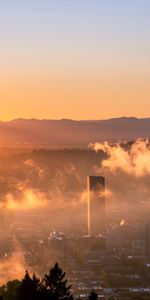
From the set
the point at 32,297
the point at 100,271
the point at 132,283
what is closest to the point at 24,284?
the point at 32,297

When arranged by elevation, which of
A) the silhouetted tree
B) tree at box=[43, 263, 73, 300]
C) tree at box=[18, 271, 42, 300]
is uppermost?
the silhouetted tree

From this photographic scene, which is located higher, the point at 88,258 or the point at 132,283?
the point at 88,258

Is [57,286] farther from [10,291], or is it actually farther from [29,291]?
[10,291]

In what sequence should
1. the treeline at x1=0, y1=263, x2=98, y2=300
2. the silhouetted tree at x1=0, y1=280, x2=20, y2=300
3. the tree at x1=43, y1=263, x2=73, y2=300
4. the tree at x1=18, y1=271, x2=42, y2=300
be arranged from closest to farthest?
the tree at x1=18, y1=271, x2=42, y2=300, the treeline at x1=0, y1=263, x2=98, y2=300, the tree at x1=43, y1=263, x2=73, y2=300, the silhouetted tree at x1=0, y1=280, x2=20, y2=300

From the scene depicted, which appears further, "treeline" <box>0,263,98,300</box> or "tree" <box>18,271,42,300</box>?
"treeline" <box>0,263,98,300</box>

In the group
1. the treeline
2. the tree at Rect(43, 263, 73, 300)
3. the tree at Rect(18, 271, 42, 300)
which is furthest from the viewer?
the tree at Rect(43, 263, 73, 300)

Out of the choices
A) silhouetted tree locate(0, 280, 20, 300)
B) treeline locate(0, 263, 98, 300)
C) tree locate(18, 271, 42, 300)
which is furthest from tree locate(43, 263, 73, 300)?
silhouetted tree locate(0, 280, 20, 300)

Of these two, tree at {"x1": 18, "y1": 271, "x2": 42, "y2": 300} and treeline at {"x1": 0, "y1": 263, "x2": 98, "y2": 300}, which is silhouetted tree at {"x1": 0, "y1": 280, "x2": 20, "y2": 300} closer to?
treeline at {"x1": 0, "y1": 263, "x2": 98, "y2": 300}

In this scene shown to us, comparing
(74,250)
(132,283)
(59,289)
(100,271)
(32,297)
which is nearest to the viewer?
(32,297)

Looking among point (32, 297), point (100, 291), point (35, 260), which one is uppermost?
point (35, 260)

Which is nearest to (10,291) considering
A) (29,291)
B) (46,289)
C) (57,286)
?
(57,286)

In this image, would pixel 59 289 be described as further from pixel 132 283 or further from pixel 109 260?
pixel 109 260
